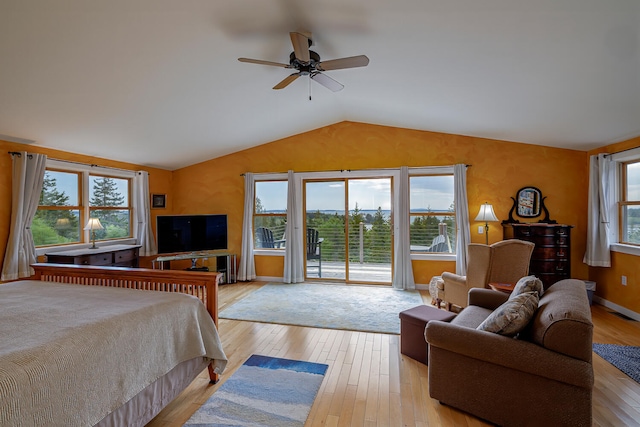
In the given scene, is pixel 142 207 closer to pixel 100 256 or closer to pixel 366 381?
pixel 100 256

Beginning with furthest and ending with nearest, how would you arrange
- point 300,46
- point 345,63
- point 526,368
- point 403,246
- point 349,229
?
point 349,229
point 403,246
point 345,63
point 300,46
point 526,368

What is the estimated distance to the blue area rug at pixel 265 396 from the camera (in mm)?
1934

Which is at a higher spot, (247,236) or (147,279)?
(247,236)

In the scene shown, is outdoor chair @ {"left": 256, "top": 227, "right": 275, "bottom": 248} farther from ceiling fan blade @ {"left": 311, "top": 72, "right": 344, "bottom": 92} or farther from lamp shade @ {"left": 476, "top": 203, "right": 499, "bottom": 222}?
lamp shade @ {"left": 476, "top": 203, "right": 499, "bottom": 222}

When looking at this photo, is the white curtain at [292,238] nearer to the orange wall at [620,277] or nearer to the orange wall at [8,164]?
the orange wall at [8,164]

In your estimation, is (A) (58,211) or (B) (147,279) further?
(A) (58,211)

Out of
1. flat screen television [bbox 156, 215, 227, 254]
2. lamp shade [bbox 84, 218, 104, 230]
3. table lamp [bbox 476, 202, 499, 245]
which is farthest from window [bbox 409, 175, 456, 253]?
lamp shade [bbox 84, 218, 104, 230]

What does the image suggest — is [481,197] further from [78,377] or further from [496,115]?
[78,377]

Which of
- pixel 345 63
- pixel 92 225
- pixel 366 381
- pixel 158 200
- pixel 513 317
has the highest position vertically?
pixel 345 63

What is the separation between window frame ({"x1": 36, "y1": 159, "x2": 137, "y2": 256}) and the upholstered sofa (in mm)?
4997

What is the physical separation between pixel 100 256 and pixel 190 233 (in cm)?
140

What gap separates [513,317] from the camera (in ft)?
6.15

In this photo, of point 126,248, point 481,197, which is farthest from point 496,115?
point 126,248

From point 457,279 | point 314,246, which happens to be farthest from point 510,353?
point 314,246
